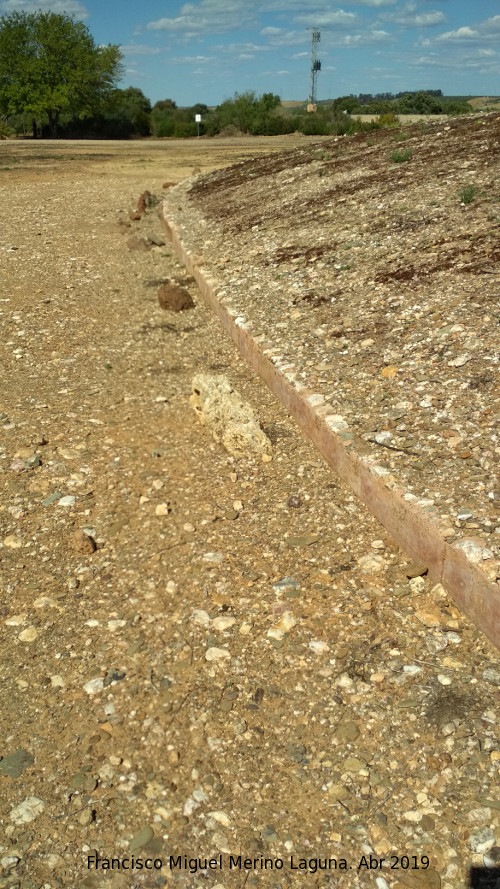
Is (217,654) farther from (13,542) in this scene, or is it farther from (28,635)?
(13,542)

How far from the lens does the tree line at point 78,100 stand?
36406 millimetres

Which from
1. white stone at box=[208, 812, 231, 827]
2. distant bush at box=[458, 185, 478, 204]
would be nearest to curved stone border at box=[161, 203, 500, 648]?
white stone at box=[208, 812, 231, 827]

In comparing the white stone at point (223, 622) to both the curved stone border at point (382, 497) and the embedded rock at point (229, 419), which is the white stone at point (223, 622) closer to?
the curved stone border at point (382, 497)

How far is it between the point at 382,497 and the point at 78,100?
132 feet

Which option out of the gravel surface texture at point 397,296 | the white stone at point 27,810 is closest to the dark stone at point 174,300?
the gravel surface texture at point 397,296

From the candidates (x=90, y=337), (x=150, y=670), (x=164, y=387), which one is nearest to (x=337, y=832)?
(x=150, y=670)

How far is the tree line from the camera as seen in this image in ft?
119

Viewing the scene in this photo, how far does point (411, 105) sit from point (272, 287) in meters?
32.3

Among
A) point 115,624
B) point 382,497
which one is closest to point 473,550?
point 382,497

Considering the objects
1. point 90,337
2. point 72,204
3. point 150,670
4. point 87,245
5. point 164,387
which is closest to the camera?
point 150,670

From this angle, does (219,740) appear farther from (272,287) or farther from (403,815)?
(272,287)

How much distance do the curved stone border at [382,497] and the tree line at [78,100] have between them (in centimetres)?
3290

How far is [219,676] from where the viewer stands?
2.67 m

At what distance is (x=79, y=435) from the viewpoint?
4402 millimetres
